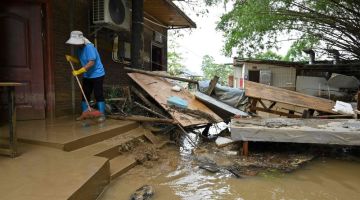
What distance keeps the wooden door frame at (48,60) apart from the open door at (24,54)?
9 centimetres

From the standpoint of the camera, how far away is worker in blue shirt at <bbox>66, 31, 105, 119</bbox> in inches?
222

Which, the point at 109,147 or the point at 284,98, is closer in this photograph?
the point at 109,147

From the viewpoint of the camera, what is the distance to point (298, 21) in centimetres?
1152

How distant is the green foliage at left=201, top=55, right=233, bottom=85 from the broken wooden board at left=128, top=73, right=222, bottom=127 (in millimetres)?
33271

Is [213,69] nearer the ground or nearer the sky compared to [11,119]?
nearer the sky

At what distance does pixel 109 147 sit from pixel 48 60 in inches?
107

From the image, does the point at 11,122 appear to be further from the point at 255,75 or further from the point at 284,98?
the point at 255,75

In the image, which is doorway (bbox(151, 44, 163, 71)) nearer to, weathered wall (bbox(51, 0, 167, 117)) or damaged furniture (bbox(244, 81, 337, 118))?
weathered wall (bbox(51, 0, 167, 117))

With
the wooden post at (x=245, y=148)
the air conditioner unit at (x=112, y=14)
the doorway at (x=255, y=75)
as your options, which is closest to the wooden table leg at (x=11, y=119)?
the wooden post at (x=245, y=148)

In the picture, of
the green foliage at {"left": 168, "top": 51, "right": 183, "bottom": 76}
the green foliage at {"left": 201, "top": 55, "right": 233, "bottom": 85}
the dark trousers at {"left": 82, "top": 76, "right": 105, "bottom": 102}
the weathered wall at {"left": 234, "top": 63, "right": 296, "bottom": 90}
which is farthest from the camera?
the green foliage at {"left": 201, "top": 55, "right": 233, "bottom": 85}

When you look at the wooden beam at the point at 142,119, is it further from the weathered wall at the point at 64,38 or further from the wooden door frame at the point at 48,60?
the wooden door frame at the point at 48,60

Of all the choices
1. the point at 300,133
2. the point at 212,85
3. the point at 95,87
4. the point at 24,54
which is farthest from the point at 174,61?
the point at 300,133

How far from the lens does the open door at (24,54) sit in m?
5.71

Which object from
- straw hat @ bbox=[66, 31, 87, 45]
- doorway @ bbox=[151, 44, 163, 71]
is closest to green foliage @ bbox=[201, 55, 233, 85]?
doorway @ bbox=[151, 44, 163, 71]
